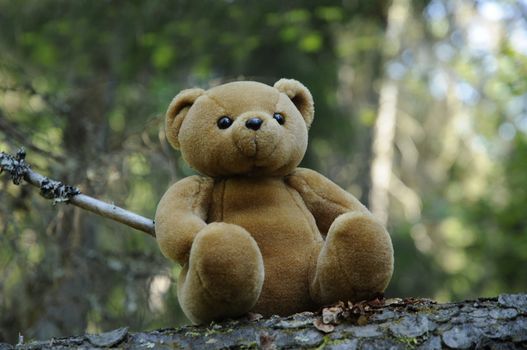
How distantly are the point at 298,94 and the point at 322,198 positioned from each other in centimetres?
34

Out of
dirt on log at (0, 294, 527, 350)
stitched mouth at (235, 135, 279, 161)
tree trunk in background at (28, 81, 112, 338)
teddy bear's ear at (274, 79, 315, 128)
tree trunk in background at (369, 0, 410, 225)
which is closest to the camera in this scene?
dirt on log at (0, 294, 527, 350)

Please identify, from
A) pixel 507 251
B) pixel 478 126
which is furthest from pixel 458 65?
pixel 507 251

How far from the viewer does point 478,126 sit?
8492 mm

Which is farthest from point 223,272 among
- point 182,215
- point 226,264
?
point 182,215

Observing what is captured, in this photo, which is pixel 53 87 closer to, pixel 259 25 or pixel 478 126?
pixel 259 25

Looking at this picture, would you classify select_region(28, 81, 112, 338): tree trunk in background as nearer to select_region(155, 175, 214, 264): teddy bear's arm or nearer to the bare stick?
the bare stick

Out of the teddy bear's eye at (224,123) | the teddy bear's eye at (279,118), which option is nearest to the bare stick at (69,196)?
the teddy bear's eye at (224,123)

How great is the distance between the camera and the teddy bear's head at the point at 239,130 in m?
1.52

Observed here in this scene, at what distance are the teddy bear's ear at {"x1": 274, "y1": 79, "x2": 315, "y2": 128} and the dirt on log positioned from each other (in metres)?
0.65

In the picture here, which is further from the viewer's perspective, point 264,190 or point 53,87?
point 53,87

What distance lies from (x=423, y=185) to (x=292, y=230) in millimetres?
8307

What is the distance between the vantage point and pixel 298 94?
1.78m

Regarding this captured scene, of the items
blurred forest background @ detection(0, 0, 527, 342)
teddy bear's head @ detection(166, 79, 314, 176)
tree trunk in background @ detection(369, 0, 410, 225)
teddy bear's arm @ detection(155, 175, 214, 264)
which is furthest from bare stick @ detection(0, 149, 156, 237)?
tree trunk in background @ detection(369, 0, 410, 225)

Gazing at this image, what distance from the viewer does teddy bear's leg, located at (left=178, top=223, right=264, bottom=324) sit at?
131cm
